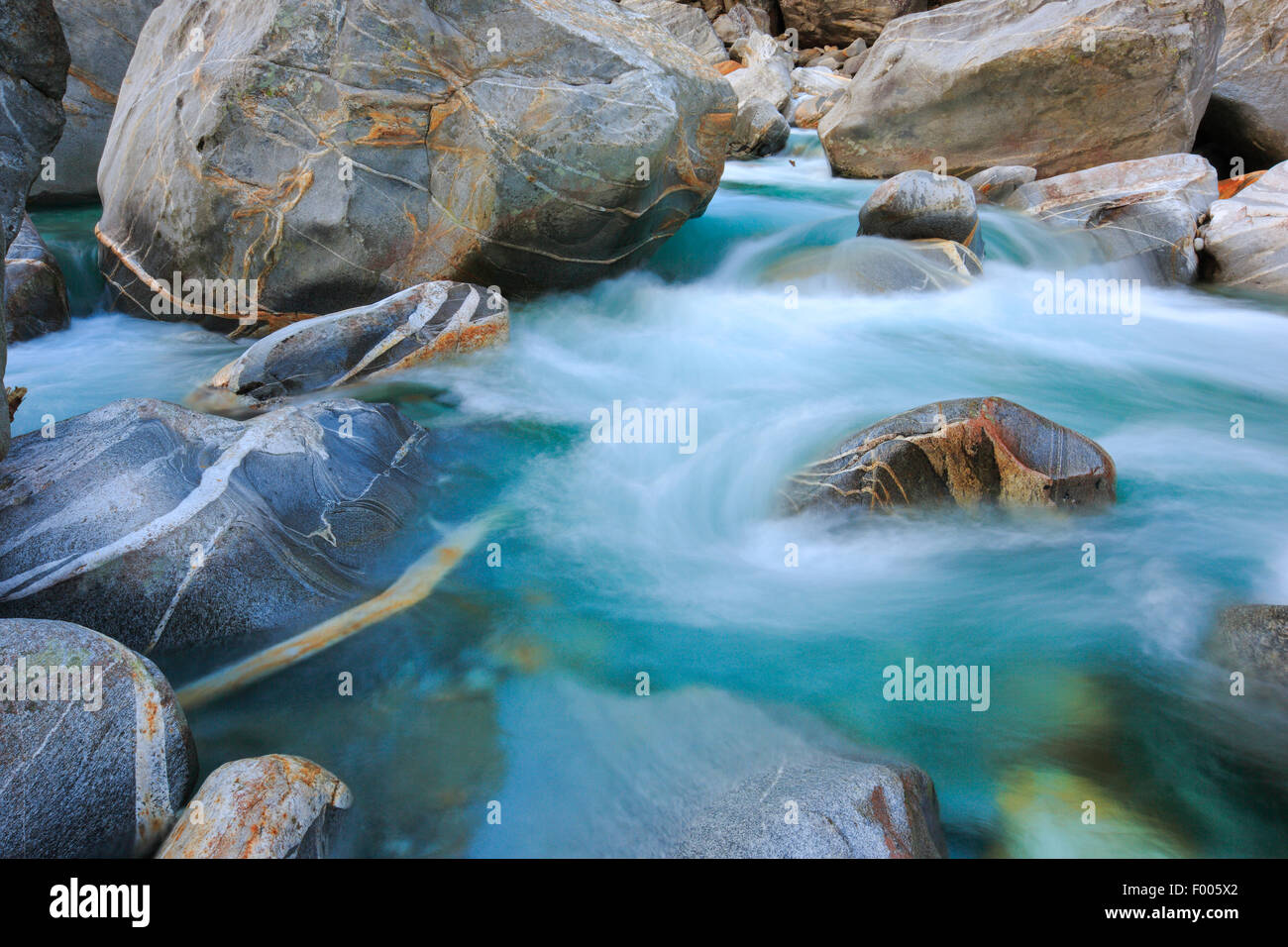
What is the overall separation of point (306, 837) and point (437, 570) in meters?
1.74

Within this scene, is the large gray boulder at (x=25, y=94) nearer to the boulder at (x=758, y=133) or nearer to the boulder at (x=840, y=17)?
the boulder at (x=758, y=133)

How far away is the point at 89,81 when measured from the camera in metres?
10.9

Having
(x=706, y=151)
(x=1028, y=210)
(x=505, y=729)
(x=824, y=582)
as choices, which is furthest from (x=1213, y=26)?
(x=505, y=729)

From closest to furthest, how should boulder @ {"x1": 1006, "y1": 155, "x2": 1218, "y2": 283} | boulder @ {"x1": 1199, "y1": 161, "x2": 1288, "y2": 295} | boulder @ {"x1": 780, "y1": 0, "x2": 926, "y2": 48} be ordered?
boulder @ {"x1": 1199, "y1": 161, "x2": 1288, "y2": 295}
boulder @ {"x1": 1006, "y1": 155, "x2": 1218, "y2": 283}
boulder @ {"x1": 780, "y1": 0, "x2": 926, "y2": 48}

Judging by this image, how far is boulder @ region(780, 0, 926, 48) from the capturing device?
1078 inches

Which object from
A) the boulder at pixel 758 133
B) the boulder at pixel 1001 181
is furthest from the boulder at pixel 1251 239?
the boulder at pixel 758 133

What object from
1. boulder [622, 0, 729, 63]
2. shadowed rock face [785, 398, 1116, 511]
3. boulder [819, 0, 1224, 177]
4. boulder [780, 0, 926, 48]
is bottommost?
shadowed rock face [785, 398, 1116, 511]

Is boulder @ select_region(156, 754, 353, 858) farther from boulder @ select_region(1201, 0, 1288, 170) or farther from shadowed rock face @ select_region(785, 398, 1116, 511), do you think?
boulder @ select_region(1201, 0, 1288, 170)

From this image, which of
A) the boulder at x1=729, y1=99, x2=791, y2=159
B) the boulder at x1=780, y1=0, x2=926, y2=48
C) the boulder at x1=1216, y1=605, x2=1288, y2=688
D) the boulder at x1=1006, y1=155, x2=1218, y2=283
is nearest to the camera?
the boulder at x1=1216, y1=605, x2=1288, y2=688

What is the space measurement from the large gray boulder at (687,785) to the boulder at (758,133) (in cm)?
1415

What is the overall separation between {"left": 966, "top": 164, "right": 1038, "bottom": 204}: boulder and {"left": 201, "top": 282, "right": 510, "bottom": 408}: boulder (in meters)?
7.70

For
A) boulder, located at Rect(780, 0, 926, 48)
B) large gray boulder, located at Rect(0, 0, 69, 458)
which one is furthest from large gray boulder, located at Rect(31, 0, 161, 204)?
boulder, located at Rect(780, 0, 926, 48)
